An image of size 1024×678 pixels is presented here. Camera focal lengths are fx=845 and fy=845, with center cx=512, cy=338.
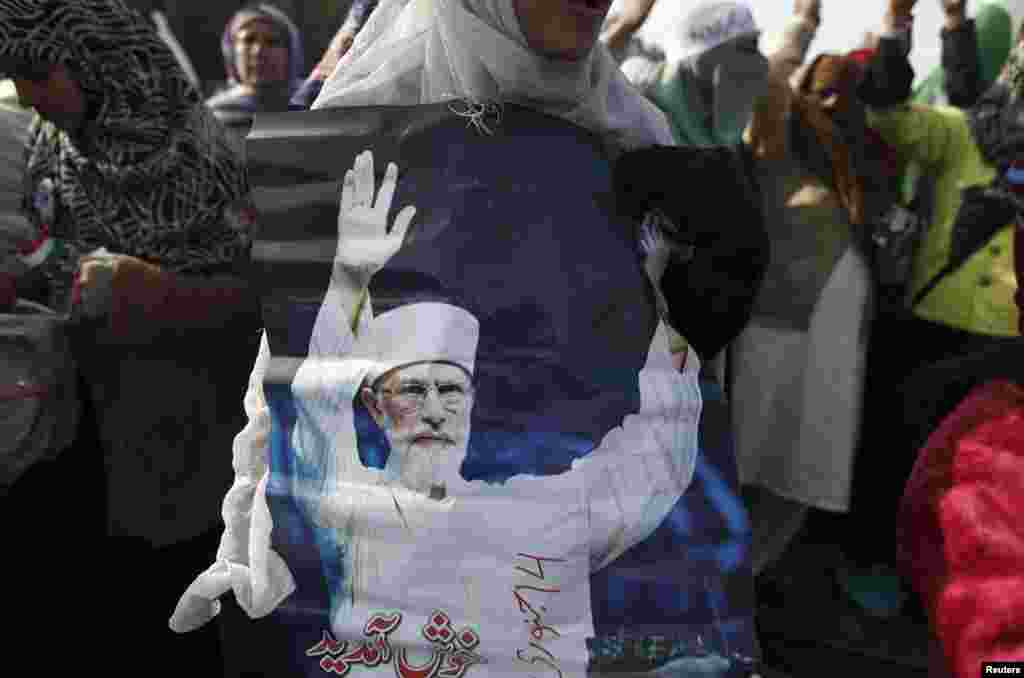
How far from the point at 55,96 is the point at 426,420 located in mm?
1205

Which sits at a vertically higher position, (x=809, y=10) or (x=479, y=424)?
(x=809, y=10)

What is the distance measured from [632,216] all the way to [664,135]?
0.23 meters

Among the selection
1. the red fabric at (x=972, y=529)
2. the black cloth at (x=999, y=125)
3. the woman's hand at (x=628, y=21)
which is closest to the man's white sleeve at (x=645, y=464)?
the red fabric at (x=972, y=529)

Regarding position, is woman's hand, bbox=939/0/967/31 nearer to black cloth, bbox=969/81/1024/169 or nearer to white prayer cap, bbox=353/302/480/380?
black cloth, bbox=969/81/1024/169

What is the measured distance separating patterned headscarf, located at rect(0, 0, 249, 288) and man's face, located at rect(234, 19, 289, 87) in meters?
1.75

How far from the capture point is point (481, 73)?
48.9 inches

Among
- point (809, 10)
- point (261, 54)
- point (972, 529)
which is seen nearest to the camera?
point (972, 529)

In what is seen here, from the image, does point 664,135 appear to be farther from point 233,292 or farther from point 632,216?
point 233,292

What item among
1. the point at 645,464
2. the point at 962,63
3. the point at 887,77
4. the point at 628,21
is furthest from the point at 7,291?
the point at 962,63

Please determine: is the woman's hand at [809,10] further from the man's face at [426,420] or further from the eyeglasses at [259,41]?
the man's face at [426,420]

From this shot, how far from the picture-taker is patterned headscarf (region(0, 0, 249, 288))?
1762 millimetres

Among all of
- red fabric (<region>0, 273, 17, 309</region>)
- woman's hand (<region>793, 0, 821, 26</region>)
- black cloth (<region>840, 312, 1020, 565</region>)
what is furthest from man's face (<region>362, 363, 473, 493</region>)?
woman's hand (<region>793, 0, 821, 26</region>)

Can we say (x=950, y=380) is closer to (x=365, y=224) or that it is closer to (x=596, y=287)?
(x=596, y=287)

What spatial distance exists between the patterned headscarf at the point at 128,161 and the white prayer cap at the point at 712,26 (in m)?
1.65
